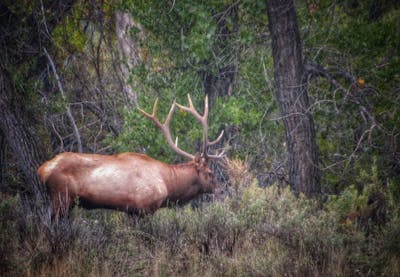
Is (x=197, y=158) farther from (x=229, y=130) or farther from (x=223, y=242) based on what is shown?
(x=223, y=242)

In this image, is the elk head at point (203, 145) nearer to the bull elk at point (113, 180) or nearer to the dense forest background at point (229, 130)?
the bull elk at point (113, 180)

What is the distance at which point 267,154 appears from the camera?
9.90 meters

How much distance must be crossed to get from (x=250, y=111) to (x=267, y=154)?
135 cm

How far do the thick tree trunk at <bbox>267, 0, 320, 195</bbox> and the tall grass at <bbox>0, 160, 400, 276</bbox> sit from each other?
43 centimetres

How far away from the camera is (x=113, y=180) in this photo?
7859mm

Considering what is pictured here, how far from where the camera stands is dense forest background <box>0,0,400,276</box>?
20.1ft

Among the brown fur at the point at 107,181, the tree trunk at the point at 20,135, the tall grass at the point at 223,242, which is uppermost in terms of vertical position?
the tree trunk at the point at 20,135

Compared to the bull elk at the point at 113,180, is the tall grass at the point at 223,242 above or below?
below

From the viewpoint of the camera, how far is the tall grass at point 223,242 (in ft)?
19.2

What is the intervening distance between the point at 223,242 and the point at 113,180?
202 cm

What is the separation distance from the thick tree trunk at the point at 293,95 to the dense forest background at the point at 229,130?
0.02 meters

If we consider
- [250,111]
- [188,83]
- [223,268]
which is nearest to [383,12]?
[250,111]

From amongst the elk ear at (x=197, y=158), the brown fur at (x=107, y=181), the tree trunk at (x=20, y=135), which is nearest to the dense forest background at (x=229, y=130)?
the tree trunk at (x=20, y=135)

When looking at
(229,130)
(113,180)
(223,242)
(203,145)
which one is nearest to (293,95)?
(203,145)
